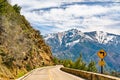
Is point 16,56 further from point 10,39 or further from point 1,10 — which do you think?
point 1,10

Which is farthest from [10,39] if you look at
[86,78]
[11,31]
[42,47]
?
[42,47]

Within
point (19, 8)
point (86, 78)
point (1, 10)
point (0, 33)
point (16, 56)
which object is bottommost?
point (86, 78)

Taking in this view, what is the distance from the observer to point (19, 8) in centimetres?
8931

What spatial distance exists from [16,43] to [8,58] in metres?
6.26

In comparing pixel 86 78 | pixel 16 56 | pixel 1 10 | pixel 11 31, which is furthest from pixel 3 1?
pixel 86 78

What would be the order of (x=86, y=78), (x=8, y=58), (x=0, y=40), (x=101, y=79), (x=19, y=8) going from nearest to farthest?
1. (x=101, y=79)
2. (x=86, y=78)
3. (x=8, y=58)
4. (x=0, y=40)
5. (x=19, y=8)

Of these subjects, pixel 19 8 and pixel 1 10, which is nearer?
pixel 1 10

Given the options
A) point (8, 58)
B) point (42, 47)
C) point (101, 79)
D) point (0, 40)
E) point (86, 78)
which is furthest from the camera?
point (42, 47)

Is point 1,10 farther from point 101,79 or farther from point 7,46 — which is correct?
point 101,79

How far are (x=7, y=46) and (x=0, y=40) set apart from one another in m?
1.38

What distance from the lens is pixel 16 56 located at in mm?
44188

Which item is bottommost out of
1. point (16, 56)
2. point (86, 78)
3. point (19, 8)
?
point (86, 78)

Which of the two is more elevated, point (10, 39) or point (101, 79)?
point (10, 39)

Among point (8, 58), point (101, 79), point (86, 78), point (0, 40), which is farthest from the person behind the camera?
point (0, 40)
